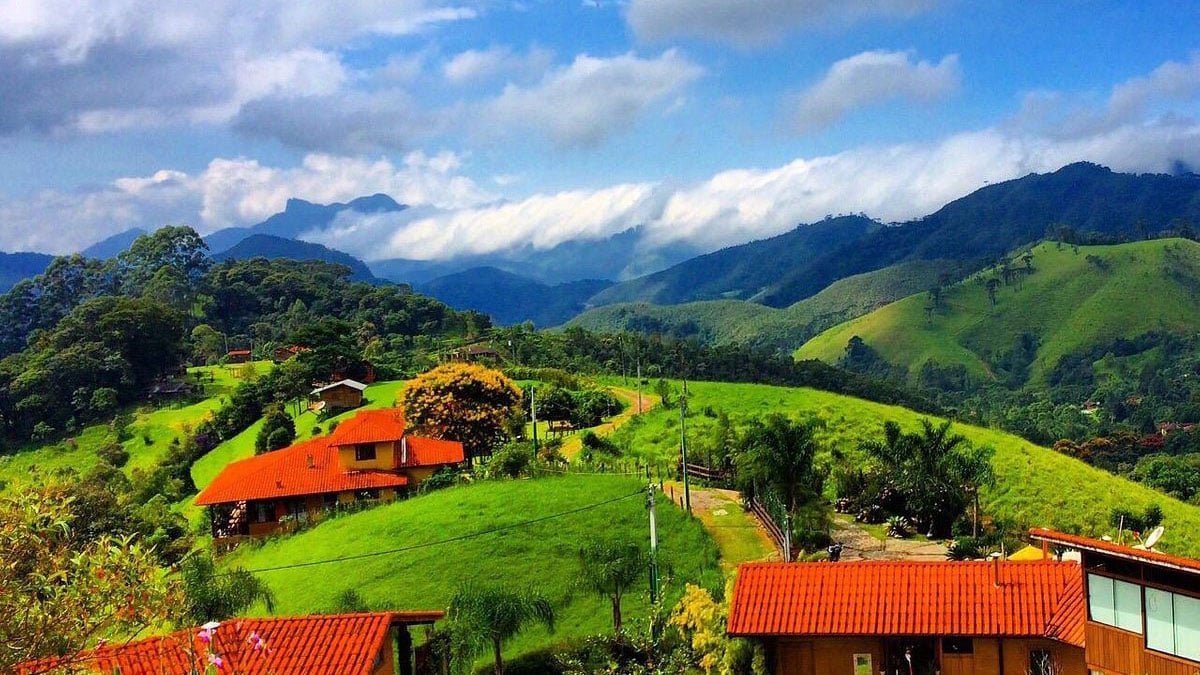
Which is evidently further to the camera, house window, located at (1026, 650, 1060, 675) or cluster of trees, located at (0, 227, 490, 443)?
cluster of trees, located at (0, 227, 490, 443)

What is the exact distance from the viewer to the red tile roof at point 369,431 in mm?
39844

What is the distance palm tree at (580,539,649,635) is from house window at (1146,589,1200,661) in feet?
37.8

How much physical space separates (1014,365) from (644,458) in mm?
138083

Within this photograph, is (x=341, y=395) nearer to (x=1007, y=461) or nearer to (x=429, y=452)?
(x=429, y=452)

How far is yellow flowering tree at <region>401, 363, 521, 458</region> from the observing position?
43750 mm

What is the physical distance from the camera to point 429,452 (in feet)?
136

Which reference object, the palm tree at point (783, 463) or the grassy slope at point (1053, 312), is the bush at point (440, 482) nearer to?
the palm tree at point (783, 463)

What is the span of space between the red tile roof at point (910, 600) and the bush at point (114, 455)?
59598 mm

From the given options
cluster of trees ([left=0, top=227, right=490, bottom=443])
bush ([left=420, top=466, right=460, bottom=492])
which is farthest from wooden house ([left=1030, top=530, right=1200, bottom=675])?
cluster of trees ([left=0, top=227, right=490, bottom=443])

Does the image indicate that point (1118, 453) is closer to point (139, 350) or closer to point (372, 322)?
point (372, 322)

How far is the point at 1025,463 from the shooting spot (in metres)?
42.2

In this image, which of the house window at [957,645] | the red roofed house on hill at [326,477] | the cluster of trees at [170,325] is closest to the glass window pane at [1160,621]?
the house window at [957,645]

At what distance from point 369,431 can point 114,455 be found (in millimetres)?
36055

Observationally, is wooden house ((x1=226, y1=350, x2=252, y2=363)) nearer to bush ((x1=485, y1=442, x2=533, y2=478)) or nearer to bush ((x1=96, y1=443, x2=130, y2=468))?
bush ((x1=96, y1=443, x2=130, y2=468))
